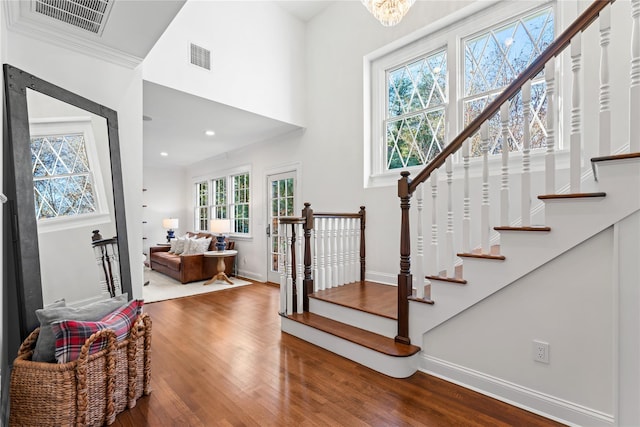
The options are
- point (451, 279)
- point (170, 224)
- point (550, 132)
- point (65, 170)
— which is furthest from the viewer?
point (170, 224)

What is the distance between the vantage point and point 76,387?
160cm

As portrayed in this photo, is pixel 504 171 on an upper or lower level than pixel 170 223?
upper

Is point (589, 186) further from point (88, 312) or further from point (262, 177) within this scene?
point (262, 177)

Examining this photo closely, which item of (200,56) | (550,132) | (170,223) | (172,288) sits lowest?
(172,288)

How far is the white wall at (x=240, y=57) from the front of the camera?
3.46 meters

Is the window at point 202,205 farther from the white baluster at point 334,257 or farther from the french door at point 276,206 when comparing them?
the white baluster at point 334,257

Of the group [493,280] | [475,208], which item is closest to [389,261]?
[475,208]

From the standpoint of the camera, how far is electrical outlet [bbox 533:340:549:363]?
1793mm

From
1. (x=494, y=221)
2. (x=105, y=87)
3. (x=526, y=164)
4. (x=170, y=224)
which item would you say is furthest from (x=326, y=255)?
(x=170, y=224)

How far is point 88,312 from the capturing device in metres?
1.89

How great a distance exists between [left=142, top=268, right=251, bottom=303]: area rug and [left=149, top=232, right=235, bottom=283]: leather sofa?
0.42ft

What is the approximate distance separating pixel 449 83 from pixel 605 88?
1.99 meters

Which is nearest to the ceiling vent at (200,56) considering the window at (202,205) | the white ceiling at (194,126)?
the white ceiling at (194,126)

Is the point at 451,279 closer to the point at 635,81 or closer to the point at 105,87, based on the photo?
the point at 635,81
